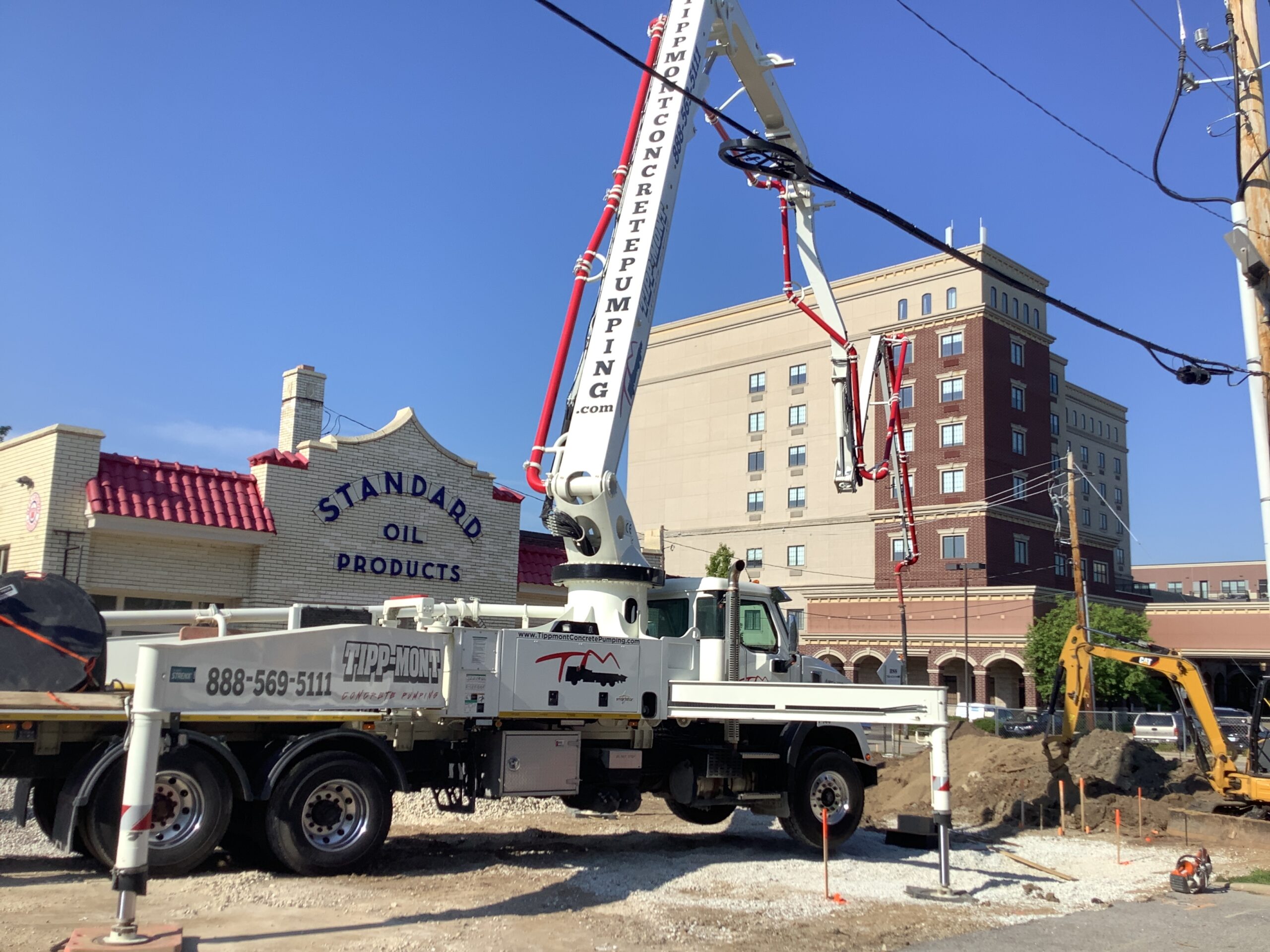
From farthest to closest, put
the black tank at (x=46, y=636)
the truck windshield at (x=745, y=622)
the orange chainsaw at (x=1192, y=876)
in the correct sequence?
the truck windshield at (x=745, y=622) → the orange chainsaw at (x=1192, y=876) → the black tank at (x=46, y=636)

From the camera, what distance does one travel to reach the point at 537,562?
23031 mm

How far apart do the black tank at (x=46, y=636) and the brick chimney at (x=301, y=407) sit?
356 inches

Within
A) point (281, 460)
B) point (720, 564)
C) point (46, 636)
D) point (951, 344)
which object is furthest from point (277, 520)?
point (951, 344)

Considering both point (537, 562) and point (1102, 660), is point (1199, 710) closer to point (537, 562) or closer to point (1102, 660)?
point (537, 562)

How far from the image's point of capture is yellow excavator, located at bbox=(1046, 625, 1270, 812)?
1686 cm

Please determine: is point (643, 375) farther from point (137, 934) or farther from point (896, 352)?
point (137, 934)

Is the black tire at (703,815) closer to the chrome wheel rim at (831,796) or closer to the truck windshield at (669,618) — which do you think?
the chrome wheel rim at (831,796)

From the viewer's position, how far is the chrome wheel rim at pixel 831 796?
13602 millimetres

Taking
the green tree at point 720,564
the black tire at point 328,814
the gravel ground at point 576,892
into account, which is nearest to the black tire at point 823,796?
the gravel ground at point 576,892

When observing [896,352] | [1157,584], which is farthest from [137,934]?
[1157,584]

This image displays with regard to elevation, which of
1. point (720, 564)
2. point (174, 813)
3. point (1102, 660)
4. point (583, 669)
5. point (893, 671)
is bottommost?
point (174, 813)

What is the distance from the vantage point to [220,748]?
9672mm

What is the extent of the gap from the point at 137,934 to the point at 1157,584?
132 m

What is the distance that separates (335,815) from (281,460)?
9.60 metres
